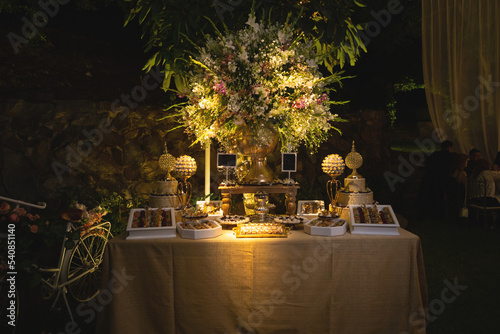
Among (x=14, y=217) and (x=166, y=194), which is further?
(x=166, y=194)

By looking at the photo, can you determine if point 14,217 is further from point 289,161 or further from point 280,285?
point 289,161

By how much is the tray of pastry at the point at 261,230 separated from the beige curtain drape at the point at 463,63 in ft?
13.6

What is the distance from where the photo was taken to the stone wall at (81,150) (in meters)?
5.60

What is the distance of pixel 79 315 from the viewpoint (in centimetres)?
352

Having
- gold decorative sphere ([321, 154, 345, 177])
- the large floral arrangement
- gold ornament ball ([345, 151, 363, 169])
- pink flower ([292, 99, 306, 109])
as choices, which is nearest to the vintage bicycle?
the large floral arrangement

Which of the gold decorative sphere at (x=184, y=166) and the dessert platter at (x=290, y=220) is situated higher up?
the gold decorative sphere at (x=184, y=166)

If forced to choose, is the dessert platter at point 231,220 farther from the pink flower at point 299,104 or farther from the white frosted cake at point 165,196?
the pink flower at point 299,104

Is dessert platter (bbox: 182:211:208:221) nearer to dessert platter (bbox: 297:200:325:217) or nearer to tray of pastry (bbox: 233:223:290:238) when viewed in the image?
Result: tray of pastry (bbox: 233:223:290:238)

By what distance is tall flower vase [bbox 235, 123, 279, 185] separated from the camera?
3.25 meters

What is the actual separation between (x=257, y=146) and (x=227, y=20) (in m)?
1.46

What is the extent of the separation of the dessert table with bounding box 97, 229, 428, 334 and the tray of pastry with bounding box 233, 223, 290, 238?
3.4 inches

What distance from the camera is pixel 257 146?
3.35 metres

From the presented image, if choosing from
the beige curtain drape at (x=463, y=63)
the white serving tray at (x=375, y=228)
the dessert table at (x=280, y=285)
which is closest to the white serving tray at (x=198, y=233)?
the dessert table at (x=280, y=285)

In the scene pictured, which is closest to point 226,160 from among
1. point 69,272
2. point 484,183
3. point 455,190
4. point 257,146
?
point 257,146
